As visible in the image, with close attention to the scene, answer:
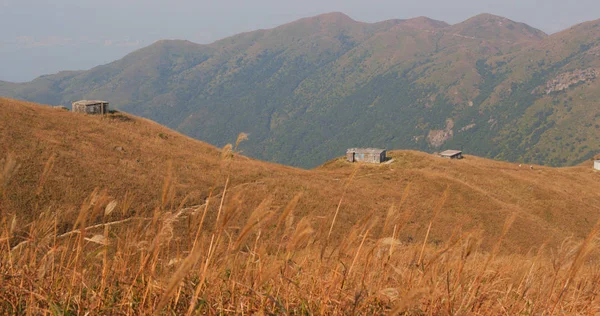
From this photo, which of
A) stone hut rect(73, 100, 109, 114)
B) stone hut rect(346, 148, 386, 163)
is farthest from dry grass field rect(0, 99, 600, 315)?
stone hut rect(346, 148, 386, 163)

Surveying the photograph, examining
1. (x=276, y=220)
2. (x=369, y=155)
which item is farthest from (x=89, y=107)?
(x=276, y=220)

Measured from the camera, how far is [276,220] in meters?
21.8

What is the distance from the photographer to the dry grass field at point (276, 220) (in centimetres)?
412

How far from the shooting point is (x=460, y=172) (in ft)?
214

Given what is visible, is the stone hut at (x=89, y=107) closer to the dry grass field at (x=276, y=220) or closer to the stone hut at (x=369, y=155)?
the dry grass field at (x=276, y=220)

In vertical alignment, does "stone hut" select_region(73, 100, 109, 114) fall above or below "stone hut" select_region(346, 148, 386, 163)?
above

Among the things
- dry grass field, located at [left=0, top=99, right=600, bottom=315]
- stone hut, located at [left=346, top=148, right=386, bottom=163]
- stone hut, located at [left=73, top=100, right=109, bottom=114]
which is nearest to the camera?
dry grass field, located at [left=0, top=99, right=600, bottom=315]

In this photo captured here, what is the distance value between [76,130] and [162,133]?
1138 centimetres

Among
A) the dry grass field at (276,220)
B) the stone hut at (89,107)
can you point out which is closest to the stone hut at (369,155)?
the dry grass field at (276,220)

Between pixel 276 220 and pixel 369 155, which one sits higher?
pixel 276 220

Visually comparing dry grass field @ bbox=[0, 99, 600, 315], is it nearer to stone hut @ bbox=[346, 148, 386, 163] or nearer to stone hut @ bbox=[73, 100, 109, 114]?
stone hut @ bbox=[73, 100, 109, 114]

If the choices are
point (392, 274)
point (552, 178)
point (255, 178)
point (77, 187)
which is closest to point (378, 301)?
point (392, 274)

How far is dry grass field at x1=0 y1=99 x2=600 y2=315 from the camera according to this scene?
412 centimetres

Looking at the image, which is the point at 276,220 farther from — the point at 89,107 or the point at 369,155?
the point at 369,155
